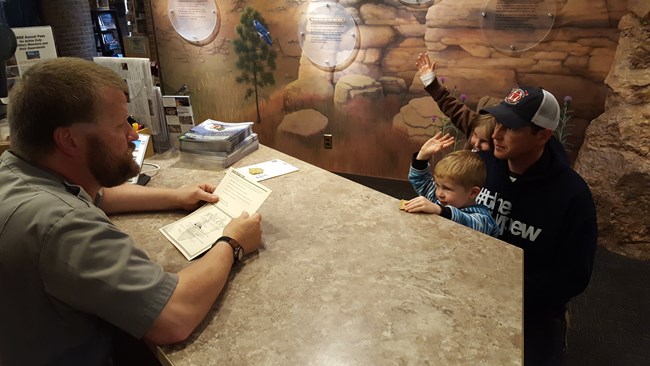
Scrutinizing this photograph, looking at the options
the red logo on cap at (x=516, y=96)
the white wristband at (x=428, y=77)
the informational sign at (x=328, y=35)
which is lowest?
the white wristband at (x=428, y=77)

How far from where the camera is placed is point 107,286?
892mm

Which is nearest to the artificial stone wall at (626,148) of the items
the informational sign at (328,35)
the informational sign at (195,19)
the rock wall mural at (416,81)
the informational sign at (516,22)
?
the rock wall mural at (416,81)

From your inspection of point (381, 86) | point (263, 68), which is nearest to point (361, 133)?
point (381, 86)

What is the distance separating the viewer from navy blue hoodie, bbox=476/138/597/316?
148 cm

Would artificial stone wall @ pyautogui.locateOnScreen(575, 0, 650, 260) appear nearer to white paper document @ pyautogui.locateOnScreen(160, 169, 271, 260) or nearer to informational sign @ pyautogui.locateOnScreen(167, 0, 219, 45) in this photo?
white paper document @ pyautogui.locateOnScreen(160, 169, 271, 260)

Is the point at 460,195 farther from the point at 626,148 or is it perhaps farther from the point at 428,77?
the point at 626,148

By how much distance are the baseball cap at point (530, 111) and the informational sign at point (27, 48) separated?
2.44 meters

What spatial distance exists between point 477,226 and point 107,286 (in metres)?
1.22

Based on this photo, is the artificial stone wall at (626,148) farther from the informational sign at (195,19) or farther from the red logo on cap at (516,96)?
the informational sign at (195,19)

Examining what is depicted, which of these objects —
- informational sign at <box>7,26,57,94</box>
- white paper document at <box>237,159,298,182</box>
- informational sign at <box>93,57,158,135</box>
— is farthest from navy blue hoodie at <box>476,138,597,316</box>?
informational sign at <box>7,26,57,94</box>

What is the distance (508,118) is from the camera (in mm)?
1604

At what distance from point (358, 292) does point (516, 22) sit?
2738 millimetres

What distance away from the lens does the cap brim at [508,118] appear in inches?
62.0

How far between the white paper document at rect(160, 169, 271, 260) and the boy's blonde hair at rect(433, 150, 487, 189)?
71 cm
